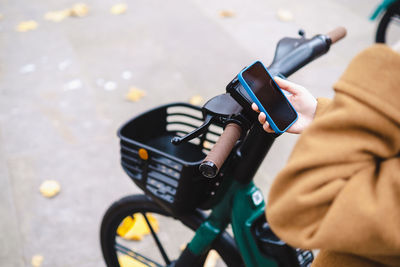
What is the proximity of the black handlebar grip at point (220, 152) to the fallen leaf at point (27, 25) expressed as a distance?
135 inches

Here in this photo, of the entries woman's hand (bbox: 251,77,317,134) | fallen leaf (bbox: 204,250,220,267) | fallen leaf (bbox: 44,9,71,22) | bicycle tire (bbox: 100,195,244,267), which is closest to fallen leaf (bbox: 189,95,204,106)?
fallen leaf (bbox: 204,250,220,267)

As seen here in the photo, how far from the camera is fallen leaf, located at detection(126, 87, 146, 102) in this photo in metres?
2.94

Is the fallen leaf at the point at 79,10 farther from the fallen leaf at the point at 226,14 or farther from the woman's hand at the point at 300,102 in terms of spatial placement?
the woman's hand at the point at 300,102

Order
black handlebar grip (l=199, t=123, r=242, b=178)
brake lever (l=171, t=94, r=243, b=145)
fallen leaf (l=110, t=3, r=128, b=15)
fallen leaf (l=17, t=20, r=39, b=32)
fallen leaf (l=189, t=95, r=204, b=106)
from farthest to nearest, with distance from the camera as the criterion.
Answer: fallen leaf (l=110, t=3, r=128, b=15)
fallen leaf (l=17, t=20, r=39, b=32)
fallen leaf (l=189, t=95, r=204, b=106)
brake lever (l=171, t=94, r=243, b=145)
black handlebar grip (l=199, t=123, r=242, b=178)

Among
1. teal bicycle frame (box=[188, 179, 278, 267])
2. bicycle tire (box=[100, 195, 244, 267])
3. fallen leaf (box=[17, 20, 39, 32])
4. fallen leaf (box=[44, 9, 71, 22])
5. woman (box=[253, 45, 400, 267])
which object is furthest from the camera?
fallen leaf (box=[44, 9, 71, 22])

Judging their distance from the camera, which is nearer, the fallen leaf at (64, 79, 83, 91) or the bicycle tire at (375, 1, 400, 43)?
the fallen leaf at (64, 79, 83, 91)

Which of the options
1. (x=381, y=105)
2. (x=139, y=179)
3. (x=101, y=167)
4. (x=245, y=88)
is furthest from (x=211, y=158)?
(x=101, y=167)

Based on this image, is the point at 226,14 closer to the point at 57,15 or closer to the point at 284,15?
the point at 284,15

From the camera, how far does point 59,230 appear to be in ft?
6.91

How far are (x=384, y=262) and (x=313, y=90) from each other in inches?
99.9

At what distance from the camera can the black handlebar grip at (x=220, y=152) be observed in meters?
0.80

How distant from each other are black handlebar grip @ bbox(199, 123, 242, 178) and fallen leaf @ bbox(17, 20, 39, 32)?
3431 mm

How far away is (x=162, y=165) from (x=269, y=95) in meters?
0.45

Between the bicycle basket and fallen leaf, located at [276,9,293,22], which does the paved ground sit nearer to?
fallen leaf, located at [276,9,293,22]
